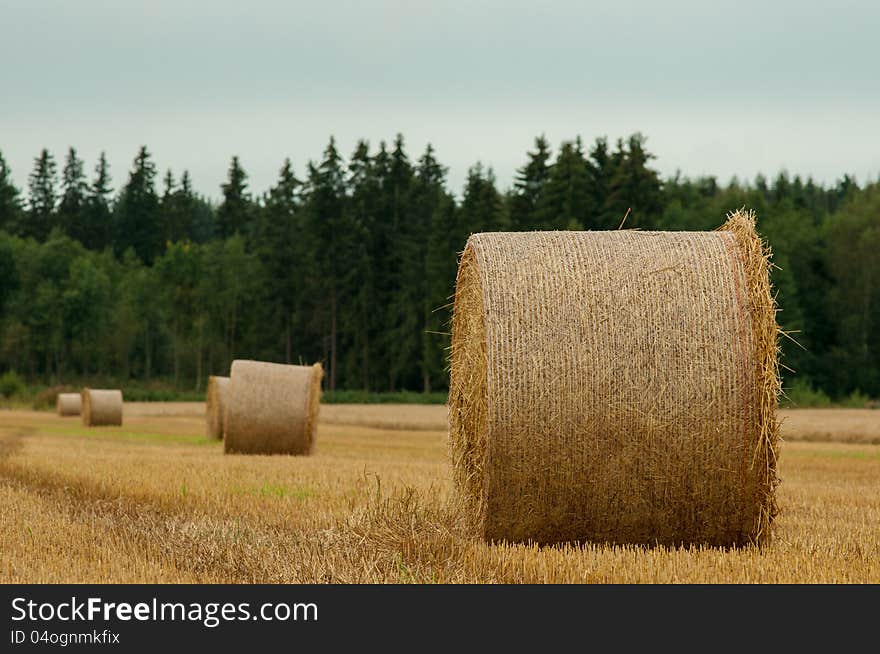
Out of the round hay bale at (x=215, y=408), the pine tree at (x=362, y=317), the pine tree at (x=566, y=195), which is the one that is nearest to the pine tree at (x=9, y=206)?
the pine tree at (x=362, y=317)

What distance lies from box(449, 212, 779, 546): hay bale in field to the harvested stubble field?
259 millimetres

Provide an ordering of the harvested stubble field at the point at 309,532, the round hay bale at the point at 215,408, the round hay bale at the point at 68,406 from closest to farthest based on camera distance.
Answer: the harvested stubble field at the point at 309,532
the round hay bale at the point at 215,408
the round hay bale at the point at 68,406

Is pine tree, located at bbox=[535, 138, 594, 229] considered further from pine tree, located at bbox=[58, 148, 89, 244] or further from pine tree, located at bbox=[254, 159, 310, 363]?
pine tree, located at bbox=[58, 148, 89, 244]

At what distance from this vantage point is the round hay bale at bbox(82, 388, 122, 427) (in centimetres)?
2947

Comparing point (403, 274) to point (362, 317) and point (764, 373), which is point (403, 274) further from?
point (764, 373)

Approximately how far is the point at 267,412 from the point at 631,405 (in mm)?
10698

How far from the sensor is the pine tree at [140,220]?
9725cm

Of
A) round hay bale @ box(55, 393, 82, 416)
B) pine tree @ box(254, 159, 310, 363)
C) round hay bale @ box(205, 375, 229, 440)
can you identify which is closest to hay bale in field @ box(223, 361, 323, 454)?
round hay bale @ box(205, 375, 229, 440)

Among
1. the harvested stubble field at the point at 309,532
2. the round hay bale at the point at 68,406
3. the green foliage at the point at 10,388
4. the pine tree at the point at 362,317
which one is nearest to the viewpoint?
the harvested stubble field at the point at 309,532

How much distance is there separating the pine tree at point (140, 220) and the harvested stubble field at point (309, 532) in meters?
84.8

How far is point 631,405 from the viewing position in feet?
24.2

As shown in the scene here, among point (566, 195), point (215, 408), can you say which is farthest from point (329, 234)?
point (215, 408)

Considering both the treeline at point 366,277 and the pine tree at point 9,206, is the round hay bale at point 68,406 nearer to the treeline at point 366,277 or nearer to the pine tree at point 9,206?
the treeline at point 366,277

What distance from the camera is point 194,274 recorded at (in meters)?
78.4
